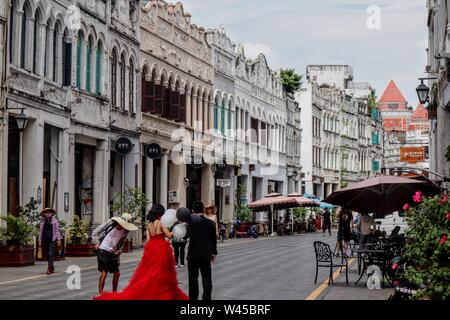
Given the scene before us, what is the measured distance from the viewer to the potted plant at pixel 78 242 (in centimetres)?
3472

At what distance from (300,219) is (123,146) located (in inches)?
1379

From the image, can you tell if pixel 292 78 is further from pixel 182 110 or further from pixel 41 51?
pixel 41 51

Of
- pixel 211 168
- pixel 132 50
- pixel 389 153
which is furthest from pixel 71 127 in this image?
pixel 389 153

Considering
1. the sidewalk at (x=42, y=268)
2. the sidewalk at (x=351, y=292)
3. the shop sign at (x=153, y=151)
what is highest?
the shop sign at (x=153, y=151)

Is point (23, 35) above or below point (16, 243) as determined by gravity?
above

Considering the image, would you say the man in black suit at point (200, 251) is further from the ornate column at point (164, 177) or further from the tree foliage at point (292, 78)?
the tree foliage at point (292, 78)

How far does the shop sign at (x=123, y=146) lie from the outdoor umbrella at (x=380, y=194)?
55.8ft

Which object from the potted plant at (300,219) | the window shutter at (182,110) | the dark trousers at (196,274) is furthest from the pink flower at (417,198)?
the potted plant at (300,219)

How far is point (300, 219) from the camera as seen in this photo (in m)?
75.0

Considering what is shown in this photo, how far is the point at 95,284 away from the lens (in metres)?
22.7

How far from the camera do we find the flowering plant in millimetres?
13555

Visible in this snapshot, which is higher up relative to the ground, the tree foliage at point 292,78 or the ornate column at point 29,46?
the tree foliage at point 292,78

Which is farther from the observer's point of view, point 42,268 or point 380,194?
point 42,268

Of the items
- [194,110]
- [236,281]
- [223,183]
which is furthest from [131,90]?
[236,281]
